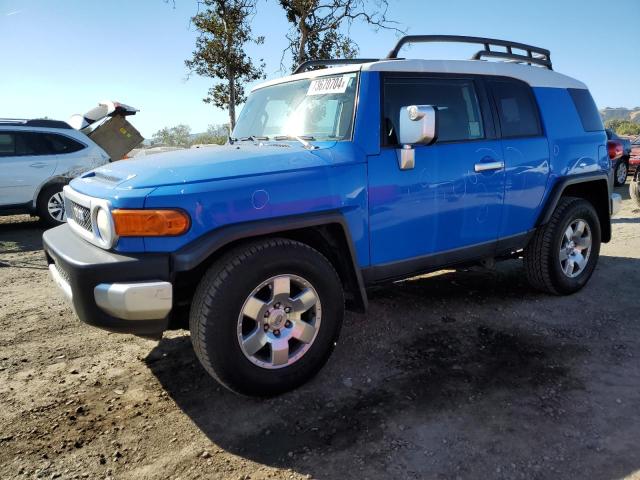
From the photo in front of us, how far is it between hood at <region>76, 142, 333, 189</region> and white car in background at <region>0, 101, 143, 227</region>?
19.6 feet

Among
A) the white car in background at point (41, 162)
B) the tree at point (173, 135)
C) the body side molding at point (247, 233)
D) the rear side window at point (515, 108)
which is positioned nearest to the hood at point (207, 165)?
the body side molding at point (247, 233)

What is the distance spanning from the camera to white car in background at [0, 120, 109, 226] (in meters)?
Result: 8.02

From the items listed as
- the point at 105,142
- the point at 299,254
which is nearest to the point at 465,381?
the point at 299,254

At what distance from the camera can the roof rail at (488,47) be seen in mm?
3629

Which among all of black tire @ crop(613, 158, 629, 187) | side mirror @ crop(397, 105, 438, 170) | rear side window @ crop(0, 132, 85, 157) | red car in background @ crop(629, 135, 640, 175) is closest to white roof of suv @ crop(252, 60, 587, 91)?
side mirror @ crop(397, 105, 438, 170)

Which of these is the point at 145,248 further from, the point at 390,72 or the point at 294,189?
the point at 390,72

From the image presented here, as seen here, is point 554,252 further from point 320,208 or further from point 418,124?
point 320,208

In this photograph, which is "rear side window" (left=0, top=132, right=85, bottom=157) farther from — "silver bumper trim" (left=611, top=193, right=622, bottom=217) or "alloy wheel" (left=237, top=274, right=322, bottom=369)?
"silver bumper trim" (left=611, top=193, right=622, bottom=217)

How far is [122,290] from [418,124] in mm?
1924

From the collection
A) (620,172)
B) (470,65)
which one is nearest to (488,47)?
(470,65)

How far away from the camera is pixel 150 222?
2389 millimetres

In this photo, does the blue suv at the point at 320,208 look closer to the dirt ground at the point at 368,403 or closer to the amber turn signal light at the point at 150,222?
the amber turn signal light at the point at 150,222

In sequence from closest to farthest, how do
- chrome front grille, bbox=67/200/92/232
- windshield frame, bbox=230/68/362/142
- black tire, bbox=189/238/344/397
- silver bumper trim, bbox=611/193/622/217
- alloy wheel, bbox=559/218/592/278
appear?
black tire, bbox=189/238/344/397 → chrome front grille, bbox=67/200/92/232 → windshield frame, bbox=230/68/362/142 → alloy wheel, bbox=559/218/592/278 → silver bumper trim, bbox=611/193/622/217

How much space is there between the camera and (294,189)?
2.69 metres
